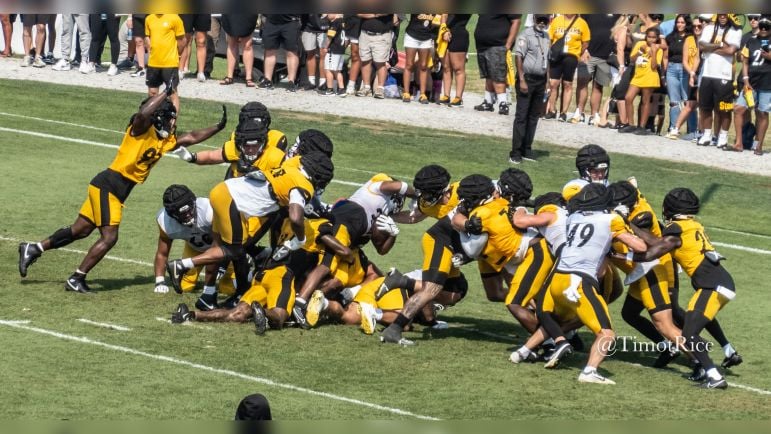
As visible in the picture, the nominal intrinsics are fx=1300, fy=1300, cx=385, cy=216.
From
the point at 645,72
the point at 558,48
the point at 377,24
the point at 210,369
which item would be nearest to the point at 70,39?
the point at 377,24

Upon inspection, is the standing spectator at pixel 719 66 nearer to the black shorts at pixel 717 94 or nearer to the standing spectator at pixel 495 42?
the black shorts at pixel 717 94

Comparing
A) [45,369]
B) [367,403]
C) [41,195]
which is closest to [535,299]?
[367,403]

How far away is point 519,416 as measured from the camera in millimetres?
9742

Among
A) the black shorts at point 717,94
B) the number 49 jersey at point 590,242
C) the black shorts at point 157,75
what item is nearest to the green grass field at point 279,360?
the number 49 jersey at point 590,242

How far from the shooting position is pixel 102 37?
26625 mm

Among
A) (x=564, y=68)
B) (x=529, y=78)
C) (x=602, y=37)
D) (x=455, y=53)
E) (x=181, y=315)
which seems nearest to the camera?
(x=181, y=315)

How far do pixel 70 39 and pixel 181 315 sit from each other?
646 inches

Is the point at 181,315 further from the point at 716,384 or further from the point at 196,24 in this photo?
the point at 196,24

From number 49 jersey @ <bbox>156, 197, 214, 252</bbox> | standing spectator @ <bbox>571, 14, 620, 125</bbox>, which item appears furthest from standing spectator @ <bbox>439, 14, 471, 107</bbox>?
number 49 jersey @ <bbox>156, 197, 214, 252</bbox>

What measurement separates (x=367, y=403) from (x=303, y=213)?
2492mm

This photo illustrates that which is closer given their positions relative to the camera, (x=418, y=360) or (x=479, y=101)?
(x=418, y=360)

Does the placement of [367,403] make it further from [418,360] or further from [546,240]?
[546,240]

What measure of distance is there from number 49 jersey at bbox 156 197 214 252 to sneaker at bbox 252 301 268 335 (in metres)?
1.26

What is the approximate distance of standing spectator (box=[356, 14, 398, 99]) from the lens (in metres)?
24.9
